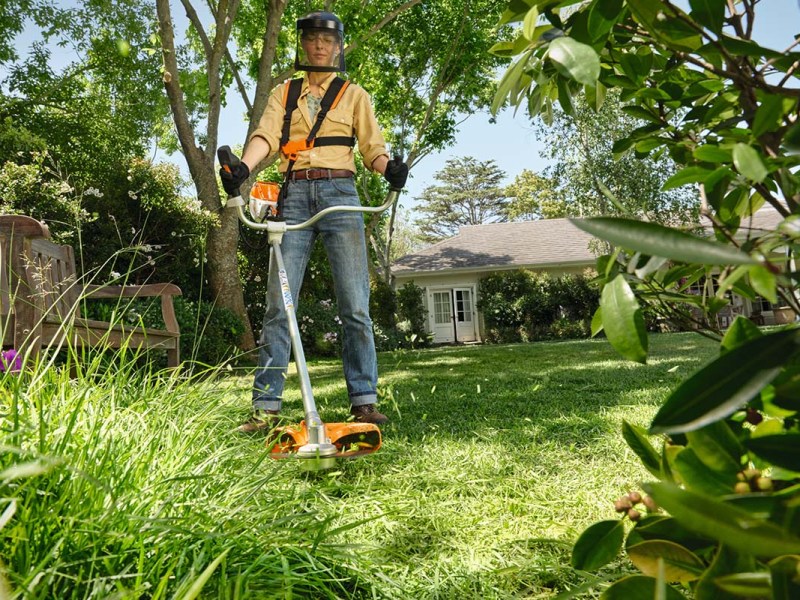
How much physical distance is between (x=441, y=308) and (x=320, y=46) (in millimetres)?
21141

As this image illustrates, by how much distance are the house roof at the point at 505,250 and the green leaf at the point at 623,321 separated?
2224 cm

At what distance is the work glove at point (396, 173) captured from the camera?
9.36 ft

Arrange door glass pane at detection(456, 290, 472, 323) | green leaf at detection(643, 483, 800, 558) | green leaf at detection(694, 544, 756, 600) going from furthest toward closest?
1. door glass pane at detection(456, 290, 472, 323)
2. green leaf at detection(694, 544, 756, 600)
3. green leaf at detection(643, 483, 800, 558)

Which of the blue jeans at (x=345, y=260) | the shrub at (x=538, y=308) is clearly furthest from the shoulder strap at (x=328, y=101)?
the shrub at (x=538, y=308)

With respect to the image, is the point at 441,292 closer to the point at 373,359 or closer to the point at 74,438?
the point at 373,359

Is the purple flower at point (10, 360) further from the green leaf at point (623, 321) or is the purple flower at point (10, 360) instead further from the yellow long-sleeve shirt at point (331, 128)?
the green leaf at point (623, 321)

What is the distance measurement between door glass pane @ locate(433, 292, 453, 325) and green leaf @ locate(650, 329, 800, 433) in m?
23.4

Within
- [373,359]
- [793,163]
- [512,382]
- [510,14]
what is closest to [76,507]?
[510,14]

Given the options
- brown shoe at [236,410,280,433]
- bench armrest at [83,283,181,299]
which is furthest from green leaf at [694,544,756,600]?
bench armrest at [83,283,181,299]

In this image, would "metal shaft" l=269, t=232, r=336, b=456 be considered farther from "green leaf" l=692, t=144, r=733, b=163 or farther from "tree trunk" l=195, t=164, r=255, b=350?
"tree trunk" l=195, t=164, r=255, b=350

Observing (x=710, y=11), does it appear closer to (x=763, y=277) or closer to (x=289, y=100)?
(x=763, y=277)

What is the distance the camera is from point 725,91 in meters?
Result: 0.91

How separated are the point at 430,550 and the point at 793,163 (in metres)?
1.25

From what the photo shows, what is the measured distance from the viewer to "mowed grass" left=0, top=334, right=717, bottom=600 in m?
1.04
